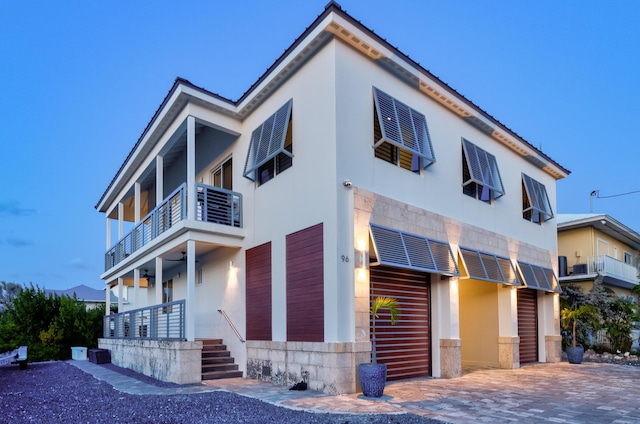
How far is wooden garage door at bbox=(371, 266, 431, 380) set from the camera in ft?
37.7

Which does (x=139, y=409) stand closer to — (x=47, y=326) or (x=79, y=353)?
(x=79, y=353)

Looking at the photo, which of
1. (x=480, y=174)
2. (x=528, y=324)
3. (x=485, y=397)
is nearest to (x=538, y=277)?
(x=528, y=324)

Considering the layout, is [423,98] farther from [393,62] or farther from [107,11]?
[107,11]

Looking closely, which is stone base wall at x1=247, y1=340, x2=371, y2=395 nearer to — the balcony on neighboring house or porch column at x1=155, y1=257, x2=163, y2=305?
porch column at x1=155, y1=257, x2=163, y2=305

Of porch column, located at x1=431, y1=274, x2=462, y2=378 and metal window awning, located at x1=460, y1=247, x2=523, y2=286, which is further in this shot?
metal window awning, located at x1=460, y1=247, x2=523, y2=286

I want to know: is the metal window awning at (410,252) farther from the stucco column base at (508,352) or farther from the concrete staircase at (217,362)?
the concrete staircase at (217,362)

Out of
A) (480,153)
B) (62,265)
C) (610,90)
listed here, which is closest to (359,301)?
→ (480,153)

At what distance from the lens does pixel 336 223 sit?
10195 millimetres

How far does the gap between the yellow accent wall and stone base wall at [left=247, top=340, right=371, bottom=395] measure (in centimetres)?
738

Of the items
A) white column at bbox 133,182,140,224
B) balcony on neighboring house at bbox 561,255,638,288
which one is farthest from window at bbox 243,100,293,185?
balcony on neighboring house at bbox 561,255,638,288

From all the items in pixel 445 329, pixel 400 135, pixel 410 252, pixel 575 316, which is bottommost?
pixel 575 316

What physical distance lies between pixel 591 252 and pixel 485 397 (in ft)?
64.7

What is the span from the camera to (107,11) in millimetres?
28016

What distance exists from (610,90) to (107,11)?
113 m
